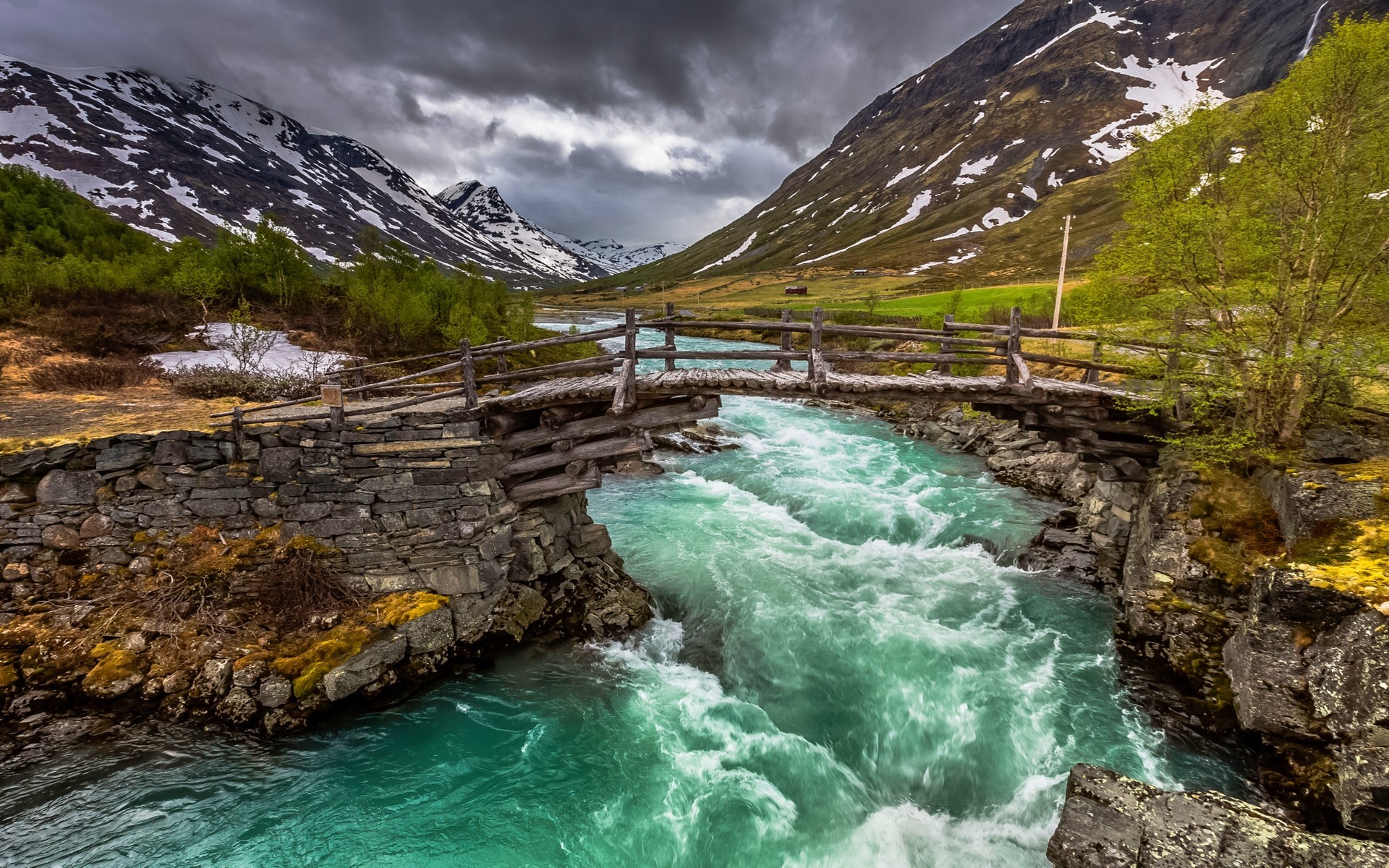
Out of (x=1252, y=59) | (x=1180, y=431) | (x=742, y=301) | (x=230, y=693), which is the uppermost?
(x=1252, y=59)

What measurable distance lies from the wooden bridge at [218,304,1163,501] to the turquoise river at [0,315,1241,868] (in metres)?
3.36

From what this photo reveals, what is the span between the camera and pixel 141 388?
12.7 m

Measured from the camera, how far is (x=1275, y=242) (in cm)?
825

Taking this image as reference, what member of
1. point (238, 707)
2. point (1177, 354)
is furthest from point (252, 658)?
point (1177, 354)

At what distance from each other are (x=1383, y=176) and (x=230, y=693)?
1803 centimetres

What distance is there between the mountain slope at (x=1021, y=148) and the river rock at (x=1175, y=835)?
81.9 m

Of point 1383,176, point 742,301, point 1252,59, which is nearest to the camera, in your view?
point 1383,176

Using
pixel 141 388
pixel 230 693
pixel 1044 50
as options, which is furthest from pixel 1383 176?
pixel 1044 50

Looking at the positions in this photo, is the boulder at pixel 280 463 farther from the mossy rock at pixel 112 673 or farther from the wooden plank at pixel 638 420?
the wooden plank at pixel 638 420

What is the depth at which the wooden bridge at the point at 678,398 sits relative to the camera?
9.75 metres

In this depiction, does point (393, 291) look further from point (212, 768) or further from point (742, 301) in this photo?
point (742, 301)

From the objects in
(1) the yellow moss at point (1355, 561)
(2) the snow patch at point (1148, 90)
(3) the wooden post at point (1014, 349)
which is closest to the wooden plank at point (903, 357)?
(3) the wooden post at point (1014, 349)

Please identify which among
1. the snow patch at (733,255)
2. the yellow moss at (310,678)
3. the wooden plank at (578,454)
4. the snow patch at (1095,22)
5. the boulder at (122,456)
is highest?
the snow patch at (1095,22)

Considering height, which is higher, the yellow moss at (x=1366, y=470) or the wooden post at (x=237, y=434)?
the wooden post at (x=237, y=434)
